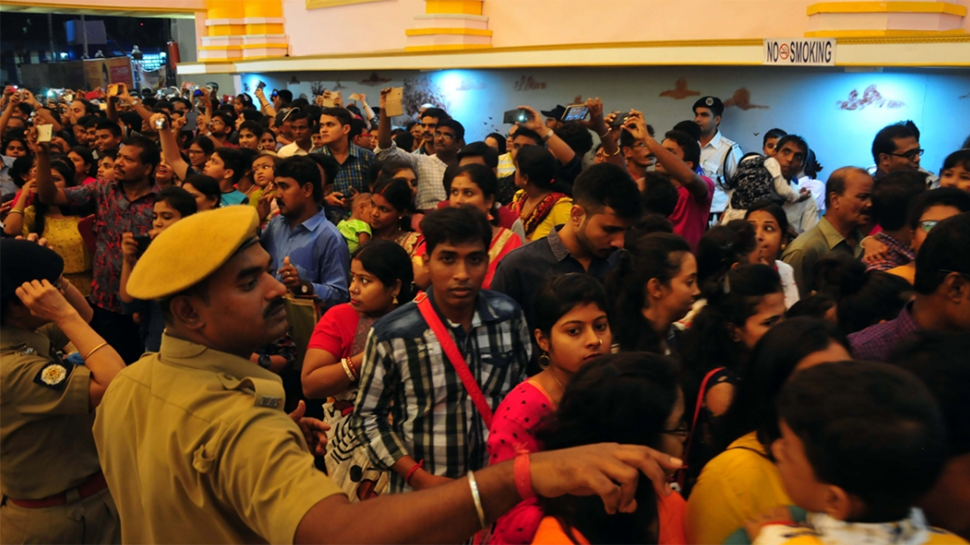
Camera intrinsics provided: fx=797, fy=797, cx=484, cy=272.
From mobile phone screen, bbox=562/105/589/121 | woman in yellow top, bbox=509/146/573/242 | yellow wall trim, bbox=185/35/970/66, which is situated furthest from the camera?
yellow wall trim, bbox=185/35/970/66

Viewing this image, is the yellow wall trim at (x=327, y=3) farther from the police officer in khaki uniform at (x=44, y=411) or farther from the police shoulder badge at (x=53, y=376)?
the police shoulder badge at (x=53, y=376)

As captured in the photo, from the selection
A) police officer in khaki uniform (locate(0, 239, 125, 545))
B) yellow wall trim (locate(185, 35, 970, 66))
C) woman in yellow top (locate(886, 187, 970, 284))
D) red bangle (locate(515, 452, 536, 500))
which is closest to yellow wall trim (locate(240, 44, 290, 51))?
yellow wall trim (locate(185, 35, 970, 66))

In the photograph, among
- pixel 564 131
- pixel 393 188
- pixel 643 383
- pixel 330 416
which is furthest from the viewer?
pixel 564 131

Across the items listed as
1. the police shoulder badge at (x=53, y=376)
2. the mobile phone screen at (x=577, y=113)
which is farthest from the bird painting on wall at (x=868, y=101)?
the police shoulder badge at (x=53, y=376)

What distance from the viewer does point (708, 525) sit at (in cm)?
171

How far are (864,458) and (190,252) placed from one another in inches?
51.6

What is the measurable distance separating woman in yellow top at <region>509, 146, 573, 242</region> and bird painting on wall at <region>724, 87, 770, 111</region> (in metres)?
4.73

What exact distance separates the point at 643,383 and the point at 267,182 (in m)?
4.54

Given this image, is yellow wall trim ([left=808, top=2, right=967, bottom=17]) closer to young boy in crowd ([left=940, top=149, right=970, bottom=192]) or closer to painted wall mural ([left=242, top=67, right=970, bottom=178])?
painted wall mural ([left=242, top=67, right=970, bottom=178])

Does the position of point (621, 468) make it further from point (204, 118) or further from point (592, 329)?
Answer: point (204, 118)

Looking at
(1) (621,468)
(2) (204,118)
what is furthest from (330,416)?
(2) (204,118)

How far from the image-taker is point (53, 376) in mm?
2318

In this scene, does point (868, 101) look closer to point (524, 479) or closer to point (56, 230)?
point (56, 230)

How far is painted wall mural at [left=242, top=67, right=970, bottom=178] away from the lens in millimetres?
7082
